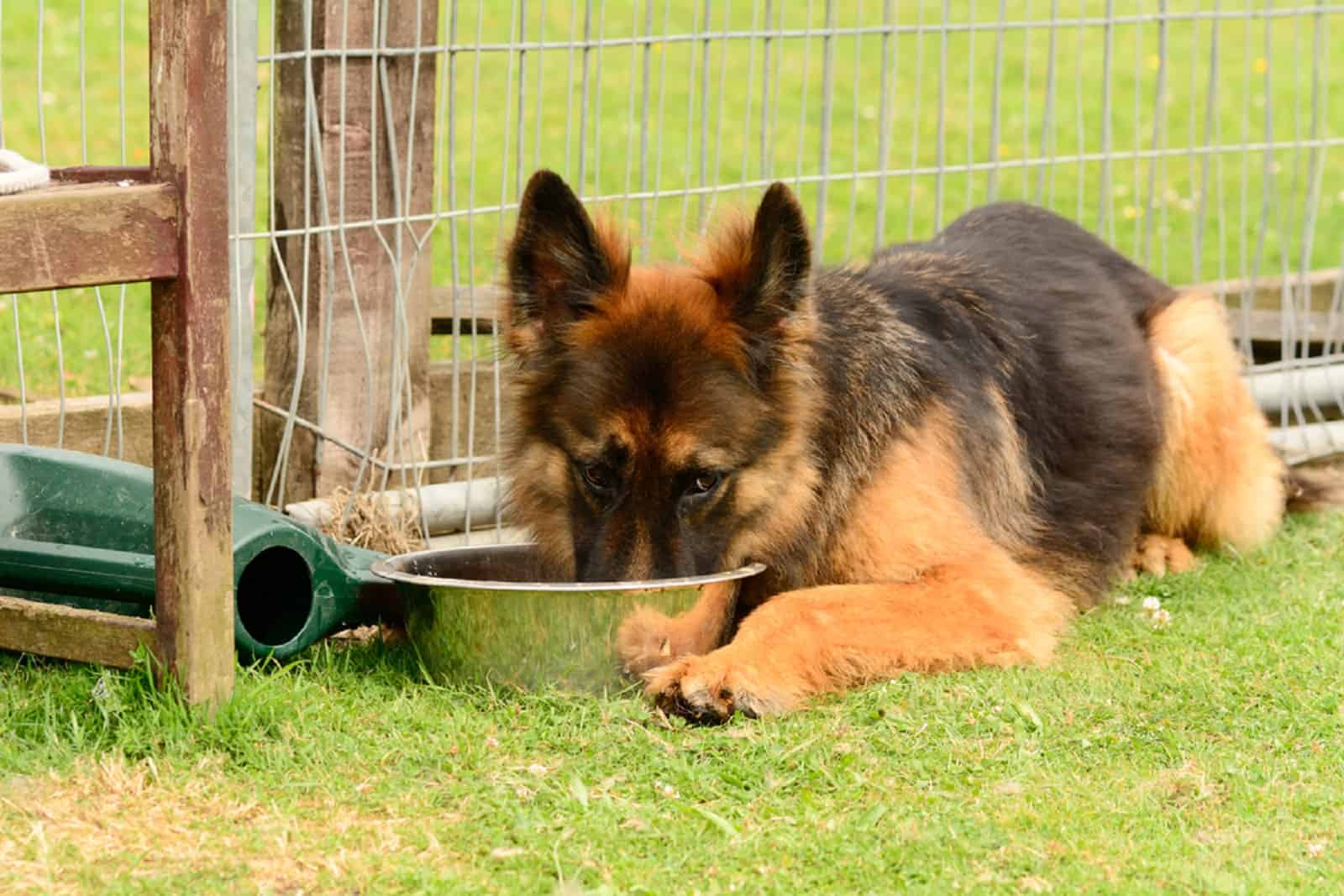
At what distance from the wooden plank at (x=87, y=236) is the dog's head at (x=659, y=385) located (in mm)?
1101

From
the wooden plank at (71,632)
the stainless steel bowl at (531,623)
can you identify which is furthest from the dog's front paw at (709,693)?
the wooden plank at (71,632)

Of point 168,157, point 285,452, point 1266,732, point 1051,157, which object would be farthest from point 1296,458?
point 168,157

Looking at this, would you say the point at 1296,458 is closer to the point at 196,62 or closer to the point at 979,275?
the point at 979,275

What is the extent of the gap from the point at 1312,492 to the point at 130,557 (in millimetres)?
5108

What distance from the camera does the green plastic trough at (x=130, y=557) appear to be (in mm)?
4918

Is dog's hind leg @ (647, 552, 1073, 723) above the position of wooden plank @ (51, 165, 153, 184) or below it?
below

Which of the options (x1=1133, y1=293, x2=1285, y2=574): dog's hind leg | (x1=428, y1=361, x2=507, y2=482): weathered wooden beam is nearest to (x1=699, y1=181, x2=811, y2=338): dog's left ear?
(x1=428, y1=361, x2=507, y2=482): weathered wooden beam

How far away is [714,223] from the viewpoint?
17.2 feet

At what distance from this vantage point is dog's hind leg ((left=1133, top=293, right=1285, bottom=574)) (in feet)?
22.2

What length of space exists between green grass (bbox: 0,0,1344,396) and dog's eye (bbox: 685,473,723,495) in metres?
3.03

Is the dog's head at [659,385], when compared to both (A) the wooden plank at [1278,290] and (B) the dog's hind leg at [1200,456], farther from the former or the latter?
(A) the wooden plank at [1278,290]

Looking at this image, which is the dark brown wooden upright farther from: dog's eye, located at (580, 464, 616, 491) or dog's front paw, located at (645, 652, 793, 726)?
dog's front paw, located at (645, 652, 793, 726)

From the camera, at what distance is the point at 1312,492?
7.52 meters

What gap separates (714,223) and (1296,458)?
3891mm
